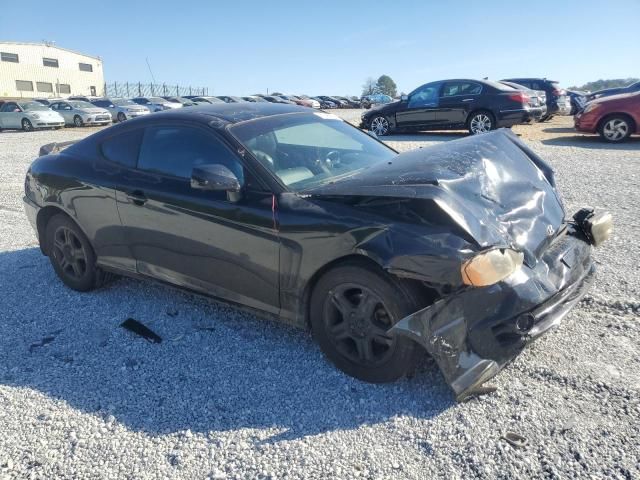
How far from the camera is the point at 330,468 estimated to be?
2.33 m

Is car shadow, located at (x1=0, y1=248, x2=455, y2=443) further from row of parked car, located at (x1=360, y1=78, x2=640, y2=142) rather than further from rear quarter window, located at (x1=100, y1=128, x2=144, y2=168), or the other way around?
row of parked car, located at (x1=360, y1=78, x2=640, y2=142)

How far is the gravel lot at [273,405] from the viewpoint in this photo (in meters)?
2.36

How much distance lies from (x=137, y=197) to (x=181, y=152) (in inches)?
19.3

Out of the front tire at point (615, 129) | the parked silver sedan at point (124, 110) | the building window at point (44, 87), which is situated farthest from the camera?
the building window at point (44, 87)

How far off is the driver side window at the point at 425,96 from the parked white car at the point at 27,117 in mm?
17782

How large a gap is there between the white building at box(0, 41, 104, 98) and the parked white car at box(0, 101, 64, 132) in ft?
126

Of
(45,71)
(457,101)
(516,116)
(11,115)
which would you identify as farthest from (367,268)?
(45,71)

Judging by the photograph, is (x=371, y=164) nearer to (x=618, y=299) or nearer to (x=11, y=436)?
(x=618, y=299)

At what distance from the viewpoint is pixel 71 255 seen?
447 centimetres

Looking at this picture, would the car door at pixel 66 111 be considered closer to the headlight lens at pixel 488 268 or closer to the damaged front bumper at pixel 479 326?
the damaged front bumper at pixel 479 326

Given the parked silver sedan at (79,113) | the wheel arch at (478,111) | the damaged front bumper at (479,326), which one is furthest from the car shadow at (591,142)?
the parked silver sedan at (79,113)

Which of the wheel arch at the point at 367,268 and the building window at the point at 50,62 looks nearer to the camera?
the wheel arch at the point at 367,268

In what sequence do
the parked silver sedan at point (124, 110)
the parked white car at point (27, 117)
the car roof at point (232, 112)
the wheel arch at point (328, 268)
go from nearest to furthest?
the wheel arch at point (328, 268)
the car roof at point (232, 112)
the parked white car at point (27, 117)
the parked silver sedan at point (124, 110)

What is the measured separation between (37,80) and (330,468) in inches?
2802
